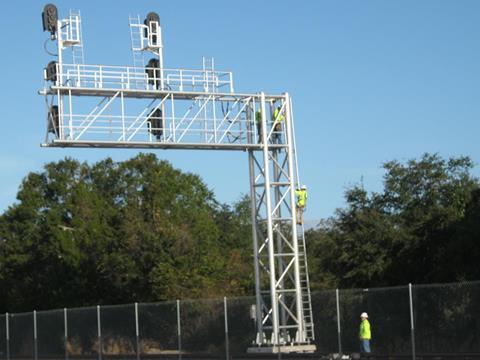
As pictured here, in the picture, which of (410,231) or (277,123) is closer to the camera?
(277,123)

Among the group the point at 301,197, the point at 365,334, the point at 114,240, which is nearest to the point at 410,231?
the point at 301,197

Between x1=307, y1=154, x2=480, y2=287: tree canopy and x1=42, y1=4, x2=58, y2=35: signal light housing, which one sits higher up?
x1=42, y1=4, x2=58, y2=35: signal light housing

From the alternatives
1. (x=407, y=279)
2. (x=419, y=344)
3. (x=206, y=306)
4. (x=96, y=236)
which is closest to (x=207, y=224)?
(x=96, y=236)

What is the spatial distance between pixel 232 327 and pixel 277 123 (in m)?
7.53

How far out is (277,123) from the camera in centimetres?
3691

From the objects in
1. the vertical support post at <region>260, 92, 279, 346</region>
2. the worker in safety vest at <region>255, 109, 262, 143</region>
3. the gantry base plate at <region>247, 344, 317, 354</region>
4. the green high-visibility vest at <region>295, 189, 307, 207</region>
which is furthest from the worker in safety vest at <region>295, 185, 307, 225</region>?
the gantry base plate at <region>247, 344, 317, 354</region>

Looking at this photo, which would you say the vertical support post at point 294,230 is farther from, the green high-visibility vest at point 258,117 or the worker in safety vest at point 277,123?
the green high-visibility vest at point 258,117

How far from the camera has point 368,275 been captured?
42500 millimetres

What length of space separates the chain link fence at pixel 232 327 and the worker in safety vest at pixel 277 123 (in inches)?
239

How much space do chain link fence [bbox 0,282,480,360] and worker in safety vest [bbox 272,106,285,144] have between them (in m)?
6.08

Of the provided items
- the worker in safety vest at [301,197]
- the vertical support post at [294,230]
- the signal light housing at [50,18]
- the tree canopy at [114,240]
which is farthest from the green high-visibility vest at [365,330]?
the tree canopy at [114,240]

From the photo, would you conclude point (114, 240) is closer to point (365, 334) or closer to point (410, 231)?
point (410, 231)

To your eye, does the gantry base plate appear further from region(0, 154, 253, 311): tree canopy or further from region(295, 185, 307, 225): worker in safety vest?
A: region(0, 154, 253, 311): tree canopy

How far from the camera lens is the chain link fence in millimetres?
27844
